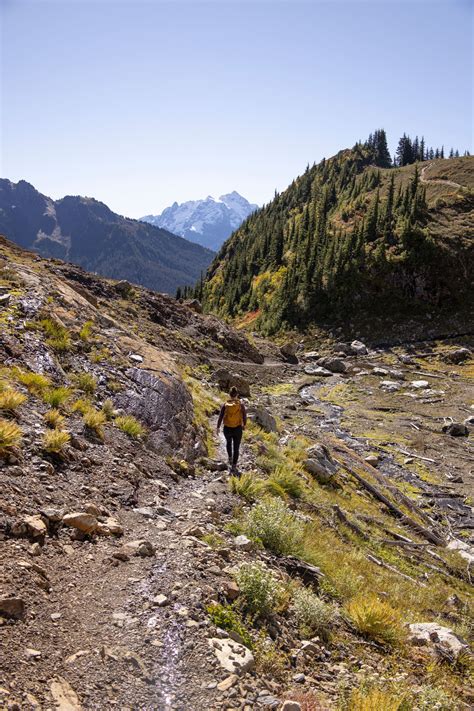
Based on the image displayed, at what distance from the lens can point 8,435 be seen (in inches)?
267

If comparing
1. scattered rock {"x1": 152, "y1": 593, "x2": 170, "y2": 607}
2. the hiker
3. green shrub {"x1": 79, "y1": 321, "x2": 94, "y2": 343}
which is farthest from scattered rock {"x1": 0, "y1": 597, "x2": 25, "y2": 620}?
green shrub {"x1": 79, "y1": 321, "x2": 94, "y2": 343}

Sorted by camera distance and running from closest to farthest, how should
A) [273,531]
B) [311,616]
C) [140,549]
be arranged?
1. [311,616]
2. [140,549]
3. [273,531]

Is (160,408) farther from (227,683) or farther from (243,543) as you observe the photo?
(227,683)

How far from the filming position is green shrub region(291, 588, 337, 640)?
5.70m

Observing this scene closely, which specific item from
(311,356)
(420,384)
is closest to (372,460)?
(420,384)

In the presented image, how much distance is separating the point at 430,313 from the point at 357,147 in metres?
91.4

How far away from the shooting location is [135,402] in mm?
11047

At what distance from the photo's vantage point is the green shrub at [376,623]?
20.2ft

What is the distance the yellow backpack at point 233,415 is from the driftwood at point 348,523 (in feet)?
11.3

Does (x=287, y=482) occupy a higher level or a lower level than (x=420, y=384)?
lower

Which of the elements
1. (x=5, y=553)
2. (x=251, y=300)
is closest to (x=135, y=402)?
(x=5, y=553)

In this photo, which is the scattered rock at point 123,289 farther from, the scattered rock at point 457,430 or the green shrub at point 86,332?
the scattered rock at point 457,430

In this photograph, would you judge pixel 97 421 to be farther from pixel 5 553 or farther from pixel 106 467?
pixel 5 553

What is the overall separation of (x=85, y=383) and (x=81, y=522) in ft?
15.1
